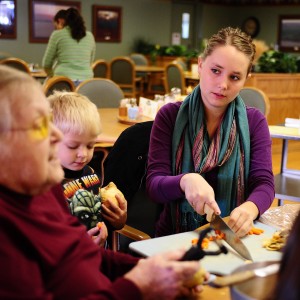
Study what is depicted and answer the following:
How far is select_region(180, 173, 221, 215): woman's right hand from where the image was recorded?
1543 mm

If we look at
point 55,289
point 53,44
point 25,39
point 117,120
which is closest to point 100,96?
point 117,120

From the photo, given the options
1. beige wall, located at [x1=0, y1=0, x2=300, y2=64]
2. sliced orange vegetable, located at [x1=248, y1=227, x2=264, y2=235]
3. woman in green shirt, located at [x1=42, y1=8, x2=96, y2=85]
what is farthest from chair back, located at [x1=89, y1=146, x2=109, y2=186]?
beige wall, located at [x1=0, y1=0, x2=300, y2=64]

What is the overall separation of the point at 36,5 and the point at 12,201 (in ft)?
34.6

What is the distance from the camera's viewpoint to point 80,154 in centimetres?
166

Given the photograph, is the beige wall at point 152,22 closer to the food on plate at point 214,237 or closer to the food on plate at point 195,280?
the food on plate at point 214,237

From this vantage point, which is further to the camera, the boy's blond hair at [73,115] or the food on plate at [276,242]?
the boy's blond hair at [73,115]

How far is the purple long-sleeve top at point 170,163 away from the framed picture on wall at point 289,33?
1253 centimetres

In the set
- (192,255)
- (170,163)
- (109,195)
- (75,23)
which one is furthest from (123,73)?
(192,255)

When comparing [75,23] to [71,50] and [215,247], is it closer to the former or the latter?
[71,50]

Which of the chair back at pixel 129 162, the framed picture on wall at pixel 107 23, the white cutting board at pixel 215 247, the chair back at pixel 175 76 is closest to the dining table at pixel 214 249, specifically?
the white cutting board at pixel 215 247

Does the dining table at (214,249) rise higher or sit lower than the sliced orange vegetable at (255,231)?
higher

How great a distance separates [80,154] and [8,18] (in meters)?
9.50

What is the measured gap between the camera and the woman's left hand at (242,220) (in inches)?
60.1

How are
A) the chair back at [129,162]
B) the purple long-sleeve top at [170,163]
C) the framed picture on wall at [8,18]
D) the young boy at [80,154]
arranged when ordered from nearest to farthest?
the young boy at [80,154] → the purple long-sleeve top at [170,163] → the chair back at [129,162] → the framed picture on wall at [8,18]
